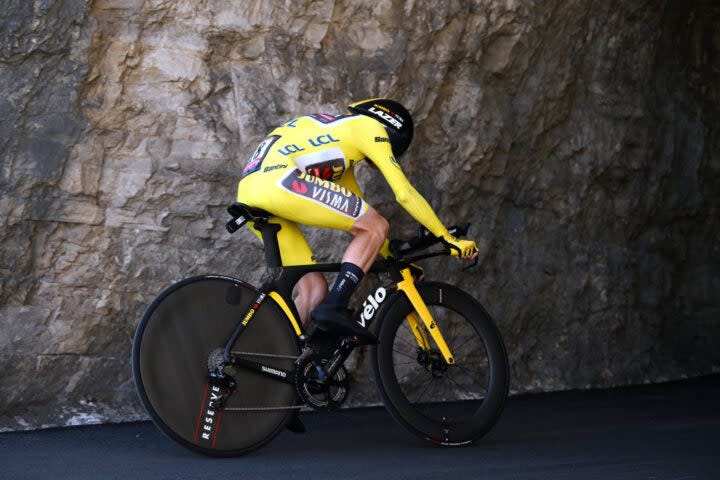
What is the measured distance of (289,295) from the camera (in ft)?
16.6

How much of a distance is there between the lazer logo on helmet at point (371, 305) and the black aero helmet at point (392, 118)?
69 centimetres

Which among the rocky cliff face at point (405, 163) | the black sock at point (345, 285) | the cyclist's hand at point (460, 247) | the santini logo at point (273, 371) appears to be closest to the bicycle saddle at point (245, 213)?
the black sock at point (345, 285)

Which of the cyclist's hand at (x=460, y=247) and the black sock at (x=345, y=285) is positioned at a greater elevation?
the cyclist's hand at (x=460, y=247)

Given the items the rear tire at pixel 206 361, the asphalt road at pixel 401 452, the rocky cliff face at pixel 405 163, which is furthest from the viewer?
the rocky cliff face at pixel 405 163

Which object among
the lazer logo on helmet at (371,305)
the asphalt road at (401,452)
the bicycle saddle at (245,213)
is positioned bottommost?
the asphalt road at (401,452)

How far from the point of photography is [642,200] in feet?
26.1

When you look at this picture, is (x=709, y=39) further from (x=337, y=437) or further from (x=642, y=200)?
(x=337, y=437)

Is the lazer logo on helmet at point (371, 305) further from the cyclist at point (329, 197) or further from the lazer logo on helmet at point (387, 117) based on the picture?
the lazer logo on helmet at point (387, 117)

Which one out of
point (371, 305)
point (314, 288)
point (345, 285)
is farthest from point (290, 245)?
point (371, 305)

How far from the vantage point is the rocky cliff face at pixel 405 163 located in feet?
19.4

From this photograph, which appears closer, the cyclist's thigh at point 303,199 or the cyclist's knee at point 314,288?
the cyclist's thigh at point 303,199

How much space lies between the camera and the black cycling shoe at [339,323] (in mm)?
4957

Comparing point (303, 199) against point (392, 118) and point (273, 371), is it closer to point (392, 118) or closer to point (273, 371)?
point (392, 118)

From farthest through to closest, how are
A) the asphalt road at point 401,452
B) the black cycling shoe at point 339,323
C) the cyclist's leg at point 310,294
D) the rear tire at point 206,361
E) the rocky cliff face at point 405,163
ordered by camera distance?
the rocky cliff face at point 405,163 → the cyclist's leg at point 310,294 → the black cycling shoe at point 339,323 → the rear tire at point 206,361 → the asphalt road at point 401,452
